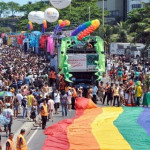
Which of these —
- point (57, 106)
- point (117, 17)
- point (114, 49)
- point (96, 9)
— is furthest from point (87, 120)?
point (117, 17)

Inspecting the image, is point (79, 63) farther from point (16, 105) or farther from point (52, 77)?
point (16, 105)

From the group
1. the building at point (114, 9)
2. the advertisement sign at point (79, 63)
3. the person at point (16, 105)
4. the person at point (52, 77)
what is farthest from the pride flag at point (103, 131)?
the building at point (114, 9)

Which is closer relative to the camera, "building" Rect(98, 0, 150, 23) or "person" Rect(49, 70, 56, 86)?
"person" Rect(49, 70, 56, 86)

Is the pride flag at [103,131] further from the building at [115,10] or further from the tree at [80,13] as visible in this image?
the building at [115,10]

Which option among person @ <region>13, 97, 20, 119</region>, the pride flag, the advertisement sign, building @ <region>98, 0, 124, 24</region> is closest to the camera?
the pride flag

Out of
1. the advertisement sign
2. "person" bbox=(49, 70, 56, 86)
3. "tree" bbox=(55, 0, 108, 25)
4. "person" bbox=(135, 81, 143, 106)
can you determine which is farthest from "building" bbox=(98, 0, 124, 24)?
"person" bbox=(135, 81, 143, 106)

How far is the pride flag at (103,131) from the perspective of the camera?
17875 mm

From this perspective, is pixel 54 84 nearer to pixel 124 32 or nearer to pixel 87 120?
pixel 87 120

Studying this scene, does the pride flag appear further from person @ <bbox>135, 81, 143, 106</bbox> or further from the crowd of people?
person @ <bbox>135, 81, 143, 106</bbox>

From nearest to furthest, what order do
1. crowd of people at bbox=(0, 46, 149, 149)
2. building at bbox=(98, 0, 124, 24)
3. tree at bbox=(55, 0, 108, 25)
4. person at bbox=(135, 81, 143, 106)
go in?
crowd of people at bbox=(0, 46, 149, 149), person at bbox=(135, 81, 143, 106), tree at bbox=(55, 0, 108, 25), building at bbox=(98, 0, 124, 24)

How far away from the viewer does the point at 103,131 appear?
2009 cm

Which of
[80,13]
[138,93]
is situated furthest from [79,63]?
[80,13]

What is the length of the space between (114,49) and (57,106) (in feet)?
133

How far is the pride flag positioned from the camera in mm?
17875
